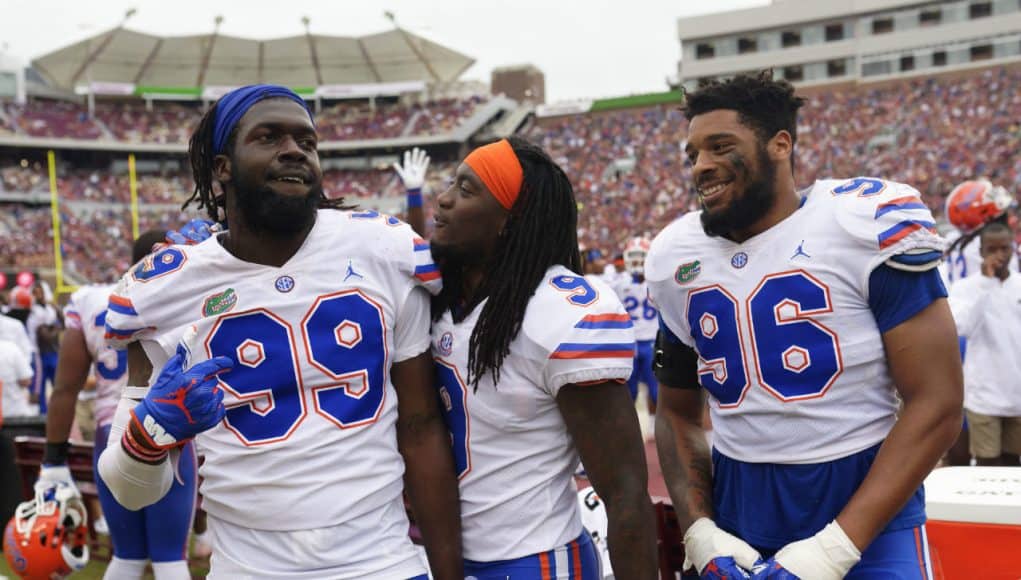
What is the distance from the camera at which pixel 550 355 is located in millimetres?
1918

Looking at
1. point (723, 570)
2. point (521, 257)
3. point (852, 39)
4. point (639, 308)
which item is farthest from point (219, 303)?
point (852, 39)

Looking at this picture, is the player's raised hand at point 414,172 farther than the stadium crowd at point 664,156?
No

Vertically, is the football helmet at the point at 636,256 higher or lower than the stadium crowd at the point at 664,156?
lower

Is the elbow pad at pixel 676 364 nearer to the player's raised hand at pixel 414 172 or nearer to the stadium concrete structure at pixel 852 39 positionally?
the player's raised hand at pixel 414 172

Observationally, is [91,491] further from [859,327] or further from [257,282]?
[859,327]

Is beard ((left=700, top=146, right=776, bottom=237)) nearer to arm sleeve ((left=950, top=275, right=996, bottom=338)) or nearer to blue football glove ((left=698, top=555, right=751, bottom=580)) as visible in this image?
blue football glove ((left=698, top=555, right=751, bottom=580))

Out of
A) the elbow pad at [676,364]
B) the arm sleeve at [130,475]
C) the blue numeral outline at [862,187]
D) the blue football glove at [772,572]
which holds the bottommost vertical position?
the blue football glove at [772,572]

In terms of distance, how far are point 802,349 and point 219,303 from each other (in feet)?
4.26

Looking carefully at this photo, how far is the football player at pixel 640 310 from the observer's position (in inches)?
360

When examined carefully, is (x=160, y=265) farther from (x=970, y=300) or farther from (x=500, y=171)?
(x=970, y=300)

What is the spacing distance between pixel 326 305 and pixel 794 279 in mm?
1046

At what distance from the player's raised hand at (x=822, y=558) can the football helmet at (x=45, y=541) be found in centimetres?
270

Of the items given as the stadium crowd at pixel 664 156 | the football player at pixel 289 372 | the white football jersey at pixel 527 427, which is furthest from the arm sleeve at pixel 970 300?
the stadium crowd at pixel 664 156

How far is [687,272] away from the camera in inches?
85.4
